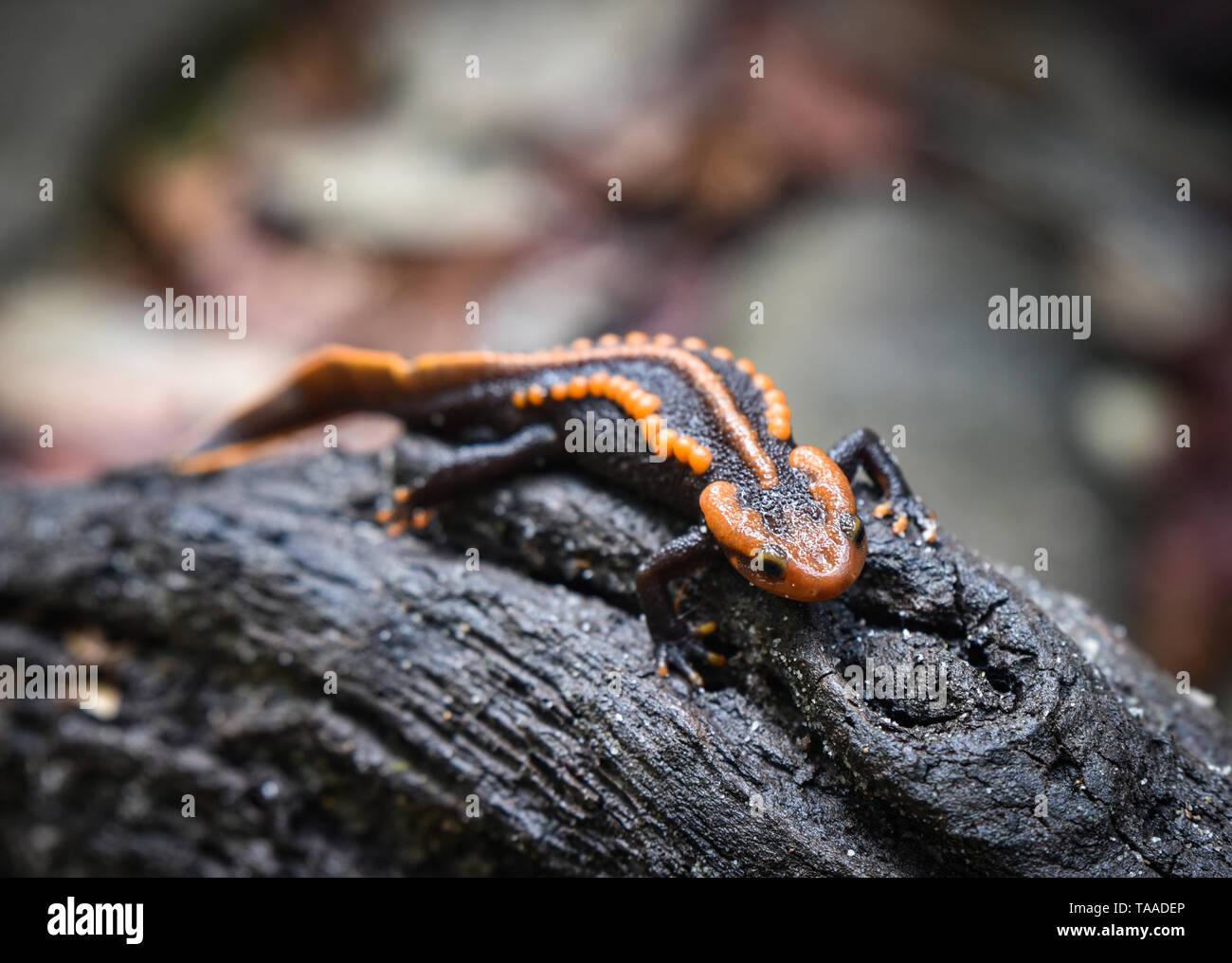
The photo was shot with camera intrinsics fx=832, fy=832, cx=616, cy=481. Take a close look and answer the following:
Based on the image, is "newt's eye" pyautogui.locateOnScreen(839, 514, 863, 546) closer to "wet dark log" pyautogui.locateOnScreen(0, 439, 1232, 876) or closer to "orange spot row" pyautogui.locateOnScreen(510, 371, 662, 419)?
"wet dark log" pyautogui.locateOnScreen(0, 439, 1232, 876)

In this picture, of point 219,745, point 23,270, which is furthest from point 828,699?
point 23,270

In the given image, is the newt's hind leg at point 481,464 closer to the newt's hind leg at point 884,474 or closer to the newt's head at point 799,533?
the newt's head at point 799,533

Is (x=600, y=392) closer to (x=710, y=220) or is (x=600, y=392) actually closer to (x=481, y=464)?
(x=481, y=464)

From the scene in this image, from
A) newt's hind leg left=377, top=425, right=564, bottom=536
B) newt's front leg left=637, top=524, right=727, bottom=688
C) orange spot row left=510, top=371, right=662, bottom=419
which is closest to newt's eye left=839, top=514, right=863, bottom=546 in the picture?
newt's front leg left=637, top=524, right=727, bottom=688

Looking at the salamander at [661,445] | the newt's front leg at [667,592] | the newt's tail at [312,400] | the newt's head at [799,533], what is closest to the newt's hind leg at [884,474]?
the salamander at [661,445]

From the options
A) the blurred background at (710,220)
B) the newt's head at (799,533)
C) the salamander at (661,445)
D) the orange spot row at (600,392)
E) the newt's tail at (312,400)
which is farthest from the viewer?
the blurred background at (710,220)

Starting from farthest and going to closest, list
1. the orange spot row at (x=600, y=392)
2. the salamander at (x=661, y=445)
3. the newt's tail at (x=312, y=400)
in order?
1. the newt's tail at (x=312, y=400)
2. the orange spot row at (x=600, y=392)
3. the salamander at (x=661, y=445)
